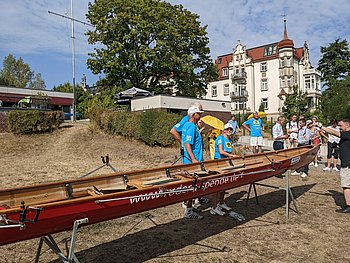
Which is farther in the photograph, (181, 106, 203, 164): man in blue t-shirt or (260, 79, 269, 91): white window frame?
(260, 79, 269, 91): white window frame

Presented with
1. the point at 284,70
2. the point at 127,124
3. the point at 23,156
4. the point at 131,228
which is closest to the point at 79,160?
the point at 23,156

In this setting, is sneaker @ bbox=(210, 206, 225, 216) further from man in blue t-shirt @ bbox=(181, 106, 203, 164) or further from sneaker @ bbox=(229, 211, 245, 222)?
man in blue t-shirt @ bbox=(181, 106, 203, 164)

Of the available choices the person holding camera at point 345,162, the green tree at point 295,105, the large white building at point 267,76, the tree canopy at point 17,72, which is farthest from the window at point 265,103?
the person holding camera at point 345,162

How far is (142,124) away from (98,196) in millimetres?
12153

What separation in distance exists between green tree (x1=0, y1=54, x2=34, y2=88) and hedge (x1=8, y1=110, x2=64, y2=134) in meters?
34.5

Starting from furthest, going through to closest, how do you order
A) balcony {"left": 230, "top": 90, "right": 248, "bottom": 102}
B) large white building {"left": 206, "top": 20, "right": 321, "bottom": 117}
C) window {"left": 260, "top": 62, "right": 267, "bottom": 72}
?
1. balcony {"left": 230, "top": 90, "right": 248, "bottom": 102}
2. window {"left": 260, "top": 62, "right": 267, "bottom": 72}
3. large white building {"left": 206, "top": 20, "right": 321, "bottom": 117}

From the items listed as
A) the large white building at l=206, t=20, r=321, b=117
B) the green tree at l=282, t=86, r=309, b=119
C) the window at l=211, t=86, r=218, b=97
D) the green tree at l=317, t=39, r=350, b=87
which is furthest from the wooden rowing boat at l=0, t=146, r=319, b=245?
the window at l=211, t=86, r=218, b=97

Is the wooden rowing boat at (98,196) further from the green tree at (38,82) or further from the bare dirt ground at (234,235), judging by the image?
the green tree at (38,82)

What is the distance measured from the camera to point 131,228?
4.79 metres

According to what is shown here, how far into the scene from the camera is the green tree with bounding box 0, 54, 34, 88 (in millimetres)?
46500

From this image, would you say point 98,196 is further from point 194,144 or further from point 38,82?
point 38,82

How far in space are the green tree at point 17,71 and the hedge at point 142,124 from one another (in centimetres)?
3571

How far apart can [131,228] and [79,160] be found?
28.0ft

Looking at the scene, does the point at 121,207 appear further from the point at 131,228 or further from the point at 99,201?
the point at 131,228
